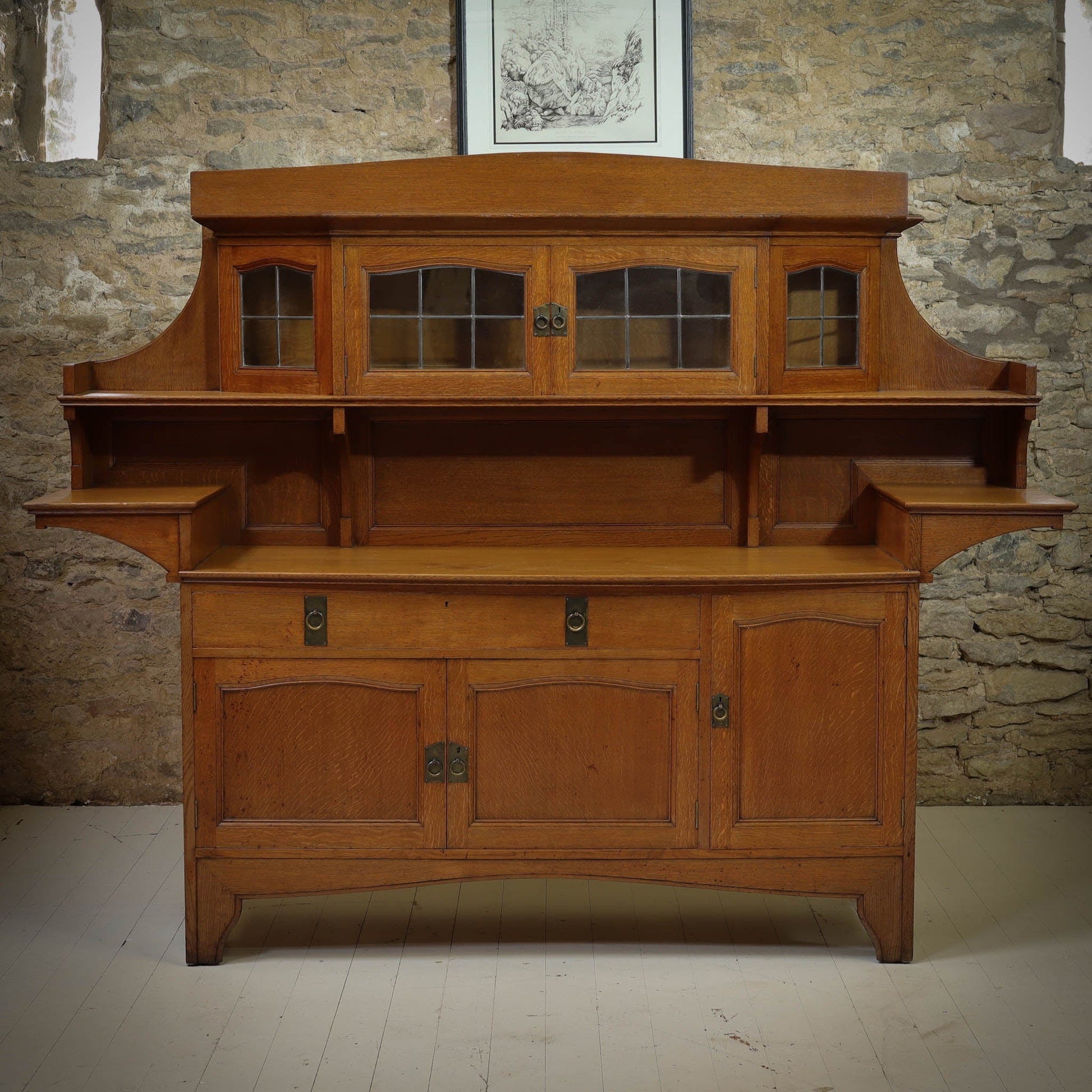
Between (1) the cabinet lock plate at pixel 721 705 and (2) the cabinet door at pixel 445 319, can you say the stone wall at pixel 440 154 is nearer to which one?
(2) the cabinet door at pixel 445 319

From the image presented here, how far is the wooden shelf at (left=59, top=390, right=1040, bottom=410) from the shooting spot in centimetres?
356

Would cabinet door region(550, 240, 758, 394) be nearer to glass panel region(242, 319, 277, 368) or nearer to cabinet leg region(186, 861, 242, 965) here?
glass panel region(242, 319, 277, 368)

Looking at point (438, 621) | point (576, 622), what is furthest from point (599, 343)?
point (438, 621)

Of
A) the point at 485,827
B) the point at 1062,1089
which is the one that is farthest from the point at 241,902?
the point at 1062,1089

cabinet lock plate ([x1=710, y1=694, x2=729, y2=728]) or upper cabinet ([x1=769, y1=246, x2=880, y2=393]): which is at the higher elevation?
upper cabinet ([x1=769, y1=246, x2=880, y2=393])

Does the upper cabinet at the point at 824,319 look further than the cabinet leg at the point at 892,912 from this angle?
Yes

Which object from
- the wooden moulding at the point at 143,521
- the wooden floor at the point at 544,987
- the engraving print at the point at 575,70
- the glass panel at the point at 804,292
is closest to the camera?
the wooden floor at the point at 544,987

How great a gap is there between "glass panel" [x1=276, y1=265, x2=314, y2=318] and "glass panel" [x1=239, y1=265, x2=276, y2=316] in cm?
2

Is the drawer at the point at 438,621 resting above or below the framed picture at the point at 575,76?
below

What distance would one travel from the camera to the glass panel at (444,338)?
3602mm

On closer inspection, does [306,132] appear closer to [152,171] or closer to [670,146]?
[152,171]

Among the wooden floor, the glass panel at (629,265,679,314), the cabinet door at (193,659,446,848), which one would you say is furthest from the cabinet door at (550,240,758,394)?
the wooden floor

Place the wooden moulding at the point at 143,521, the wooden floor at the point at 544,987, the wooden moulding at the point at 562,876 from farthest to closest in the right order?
the wooden moulding at the point at 562,876
the wooden moulding at the point at 143,521
the wooden floor at the point at 544,987

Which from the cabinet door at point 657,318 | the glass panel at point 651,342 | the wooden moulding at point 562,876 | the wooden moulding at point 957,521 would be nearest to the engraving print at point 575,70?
the cabinet door at point 657,318
